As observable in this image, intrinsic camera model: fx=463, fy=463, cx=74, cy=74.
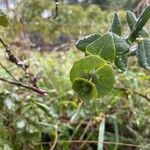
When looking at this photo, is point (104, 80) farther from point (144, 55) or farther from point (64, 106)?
point (64, 106)

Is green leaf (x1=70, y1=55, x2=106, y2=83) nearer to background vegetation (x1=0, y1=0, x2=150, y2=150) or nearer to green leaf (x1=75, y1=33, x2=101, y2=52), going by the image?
green leaf (x1=75, y1=33, x2=101, y2=52)

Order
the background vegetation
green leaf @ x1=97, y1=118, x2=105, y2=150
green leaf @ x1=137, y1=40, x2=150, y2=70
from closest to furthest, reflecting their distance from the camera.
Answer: green leaf @ x1=137, y1=40, x2=150, y2=70
the background vegetation
green leaf @ x1=97, y1=118, x2=105, y2=150

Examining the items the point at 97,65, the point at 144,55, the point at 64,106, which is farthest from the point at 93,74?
the point at 64,106

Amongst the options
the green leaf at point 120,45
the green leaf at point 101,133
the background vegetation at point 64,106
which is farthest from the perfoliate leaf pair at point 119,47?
the green leaf at point 101,133

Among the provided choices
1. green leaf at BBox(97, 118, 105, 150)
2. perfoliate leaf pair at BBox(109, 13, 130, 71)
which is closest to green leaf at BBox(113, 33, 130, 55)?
perfoliate leaf pair at BBox(109, 13, 130, 71)

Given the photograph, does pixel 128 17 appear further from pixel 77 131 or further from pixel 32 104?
pixel 77 131

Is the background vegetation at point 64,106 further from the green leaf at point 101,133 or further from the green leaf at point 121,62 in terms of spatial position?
the green leaf at point 121,62
